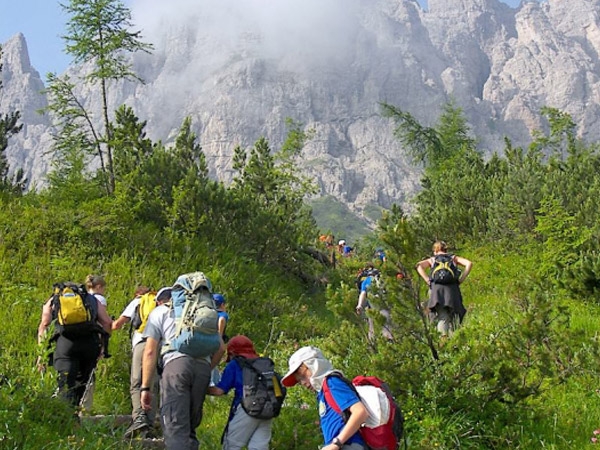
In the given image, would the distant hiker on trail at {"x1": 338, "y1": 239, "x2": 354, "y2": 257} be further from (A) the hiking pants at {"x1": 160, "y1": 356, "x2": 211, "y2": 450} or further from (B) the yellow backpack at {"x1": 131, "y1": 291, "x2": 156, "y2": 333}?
(A) the hiking pants at {"x1": 160, "y1": 356, "x2": 211, "y2": 450}

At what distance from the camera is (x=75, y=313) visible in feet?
20.0

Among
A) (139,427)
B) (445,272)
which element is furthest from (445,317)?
(139,427)

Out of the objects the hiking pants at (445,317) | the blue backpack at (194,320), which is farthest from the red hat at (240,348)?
the hiking pants at (445,317)

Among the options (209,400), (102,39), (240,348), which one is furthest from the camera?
(102,39)

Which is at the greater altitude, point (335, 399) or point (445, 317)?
point (335, 399)

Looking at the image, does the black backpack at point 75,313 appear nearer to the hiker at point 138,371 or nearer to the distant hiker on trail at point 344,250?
the hiker at point 138,371

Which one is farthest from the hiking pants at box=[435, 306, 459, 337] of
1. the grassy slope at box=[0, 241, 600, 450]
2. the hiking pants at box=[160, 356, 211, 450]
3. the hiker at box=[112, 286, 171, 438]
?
the hiking pants at box=[160, 356, 211, 450]

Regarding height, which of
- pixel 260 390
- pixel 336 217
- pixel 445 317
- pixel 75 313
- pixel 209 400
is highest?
pixel 75 313

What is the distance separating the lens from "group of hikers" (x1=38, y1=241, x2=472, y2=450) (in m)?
4.07

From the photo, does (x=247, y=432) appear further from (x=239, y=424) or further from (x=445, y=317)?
(x=445, y=317)

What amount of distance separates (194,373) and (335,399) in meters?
1.32

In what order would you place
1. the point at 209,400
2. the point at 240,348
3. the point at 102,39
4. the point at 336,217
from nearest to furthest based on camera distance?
1. the point at 240,348
2. the point at 209,400
3. the point at 102,39
4. the point at 336,217

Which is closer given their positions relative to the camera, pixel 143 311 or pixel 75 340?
pixel 75 340

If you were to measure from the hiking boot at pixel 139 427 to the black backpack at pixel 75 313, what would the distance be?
1.03 metres
